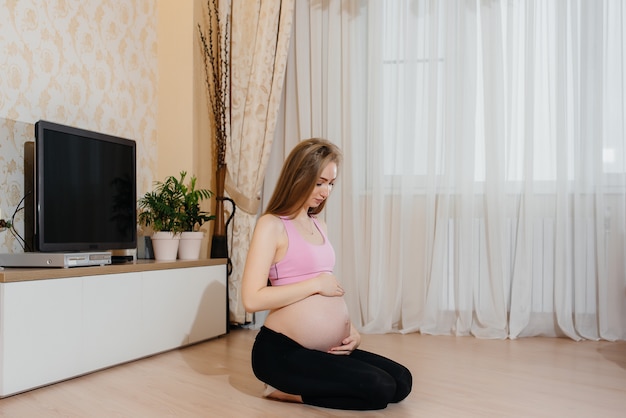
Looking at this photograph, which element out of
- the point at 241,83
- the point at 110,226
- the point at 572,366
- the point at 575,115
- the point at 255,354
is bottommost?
the point at 572,366

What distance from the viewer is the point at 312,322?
90.2 inches

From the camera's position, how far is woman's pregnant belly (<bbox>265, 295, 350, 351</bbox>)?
90.0 inches

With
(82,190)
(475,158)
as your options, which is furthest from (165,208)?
(475,158)

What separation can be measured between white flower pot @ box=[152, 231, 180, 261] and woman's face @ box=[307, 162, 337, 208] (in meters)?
1.45

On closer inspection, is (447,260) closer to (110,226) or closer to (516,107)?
(516,107)

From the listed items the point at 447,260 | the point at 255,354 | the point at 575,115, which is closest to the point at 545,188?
the point at 575,115

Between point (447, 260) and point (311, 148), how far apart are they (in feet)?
6.28

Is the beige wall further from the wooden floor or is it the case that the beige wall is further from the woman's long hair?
the woman's long hair

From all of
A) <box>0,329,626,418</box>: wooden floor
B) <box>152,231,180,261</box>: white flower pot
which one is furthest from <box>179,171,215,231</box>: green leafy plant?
<box>0,329,626,418</box>: wooden floor

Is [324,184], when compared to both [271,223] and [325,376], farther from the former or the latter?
[325,376]

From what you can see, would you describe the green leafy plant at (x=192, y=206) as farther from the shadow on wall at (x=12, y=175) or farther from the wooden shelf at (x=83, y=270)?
the shadow on wall at (x=12, y=175)

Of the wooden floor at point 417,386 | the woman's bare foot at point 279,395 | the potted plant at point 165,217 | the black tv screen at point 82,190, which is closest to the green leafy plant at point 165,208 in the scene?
the potted plant at point 165,217

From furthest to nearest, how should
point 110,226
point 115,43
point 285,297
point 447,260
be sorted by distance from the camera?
point 447,260 < point 115,43 < point 110,226 < point 285,297

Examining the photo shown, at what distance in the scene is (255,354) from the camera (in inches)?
92.0
